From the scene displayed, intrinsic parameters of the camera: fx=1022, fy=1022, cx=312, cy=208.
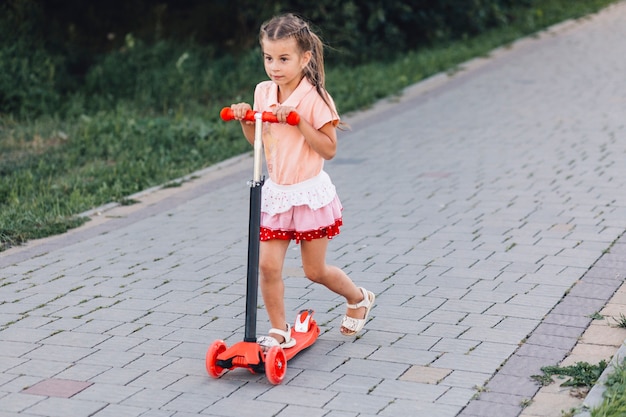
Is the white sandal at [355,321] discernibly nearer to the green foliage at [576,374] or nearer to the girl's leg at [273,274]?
the girl's leg at [273,274]

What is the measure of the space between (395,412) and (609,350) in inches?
46.7

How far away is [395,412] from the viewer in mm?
4125

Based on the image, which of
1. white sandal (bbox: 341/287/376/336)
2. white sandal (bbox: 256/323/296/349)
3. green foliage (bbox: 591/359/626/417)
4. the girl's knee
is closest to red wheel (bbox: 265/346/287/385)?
white sandal (bbox: 256/323/296/349)

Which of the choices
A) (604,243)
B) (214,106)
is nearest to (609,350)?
(604,243)

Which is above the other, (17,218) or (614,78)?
(17,218)

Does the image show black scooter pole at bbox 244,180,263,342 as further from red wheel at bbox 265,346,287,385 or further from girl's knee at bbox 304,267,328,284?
girl's knee at bbox 304,267,328,284

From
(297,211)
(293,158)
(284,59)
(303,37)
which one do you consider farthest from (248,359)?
(303,37)

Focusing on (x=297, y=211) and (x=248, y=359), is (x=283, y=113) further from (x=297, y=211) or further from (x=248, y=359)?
(x=248, y=359)

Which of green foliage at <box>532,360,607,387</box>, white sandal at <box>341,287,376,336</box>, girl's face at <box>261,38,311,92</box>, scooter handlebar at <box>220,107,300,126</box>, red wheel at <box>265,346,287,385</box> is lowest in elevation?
green foliage at <box>532,360,607,387</box>

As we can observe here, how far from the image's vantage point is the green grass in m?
8.16

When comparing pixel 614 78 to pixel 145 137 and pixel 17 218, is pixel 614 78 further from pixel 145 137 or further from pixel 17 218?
pixel 17 218

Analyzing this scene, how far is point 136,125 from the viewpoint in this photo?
10.5 meters

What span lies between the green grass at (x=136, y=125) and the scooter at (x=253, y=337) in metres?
2.91

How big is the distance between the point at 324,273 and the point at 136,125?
6081 mm
